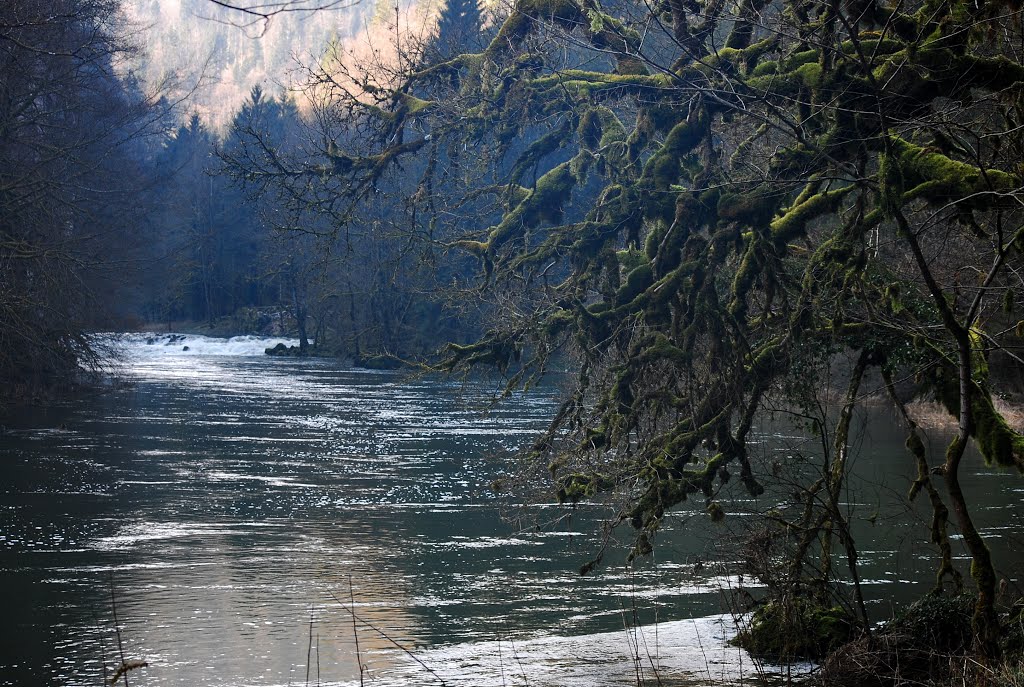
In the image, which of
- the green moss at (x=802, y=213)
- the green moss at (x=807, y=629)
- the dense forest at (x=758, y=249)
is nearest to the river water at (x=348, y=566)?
the green moss at (x=807, y=629)

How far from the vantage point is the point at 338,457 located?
2380 cm

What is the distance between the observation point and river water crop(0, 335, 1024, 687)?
1066cm

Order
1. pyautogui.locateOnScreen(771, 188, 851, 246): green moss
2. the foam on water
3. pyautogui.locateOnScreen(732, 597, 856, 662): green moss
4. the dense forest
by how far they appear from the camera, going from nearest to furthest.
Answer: the dense forest, pyautogui.locateOnScreen(732, 597, 856, 662): green moss, pyautogui.locateOnScreen(771, 188, 851, 246): green moss, the foam on water

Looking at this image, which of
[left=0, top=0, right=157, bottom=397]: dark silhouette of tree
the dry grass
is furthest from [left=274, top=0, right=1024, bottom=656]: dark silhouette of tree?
[left=0, top=0, right=157, bottom=397]: dark silhouette of tree

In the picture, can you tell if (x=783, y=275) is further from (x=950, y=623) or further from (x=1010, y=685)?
(x=1010, y=685)

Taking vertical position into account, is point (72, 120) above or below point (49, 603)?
above

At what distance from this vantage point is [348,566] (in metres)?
14.5

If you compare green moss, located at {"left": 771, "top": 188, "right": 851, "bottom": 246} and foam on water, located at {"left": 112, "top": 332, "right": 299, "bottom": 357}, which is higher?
green moss, located at {"left": 771, "top": 188, "right": 851, "bottom": 246}

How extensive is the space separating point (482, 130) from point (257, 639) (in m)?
7.85

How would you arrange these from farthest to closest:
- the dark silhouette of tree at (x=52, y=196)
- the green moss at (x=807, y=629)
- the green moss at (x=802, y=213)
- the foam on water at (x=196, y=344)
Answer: the foam on water at (x=196, y=344)
the dark silhouette of tree at (x=52, y=196)
the green moss at (x=802, y=213)
the green moss at (x=807, y=629)

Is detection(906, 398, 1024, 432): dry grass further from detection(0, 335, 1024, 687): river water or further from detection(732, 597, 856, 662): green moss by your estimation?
detection(732, 597, 856, 662): green moss

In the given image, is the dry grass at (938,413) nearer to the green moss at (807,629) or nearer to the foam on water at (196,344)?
the green moss at (807,629)

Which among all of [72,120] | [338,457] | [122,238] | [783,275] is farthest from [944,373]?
[122,238]

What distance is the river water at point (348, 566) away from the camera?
10.7m
